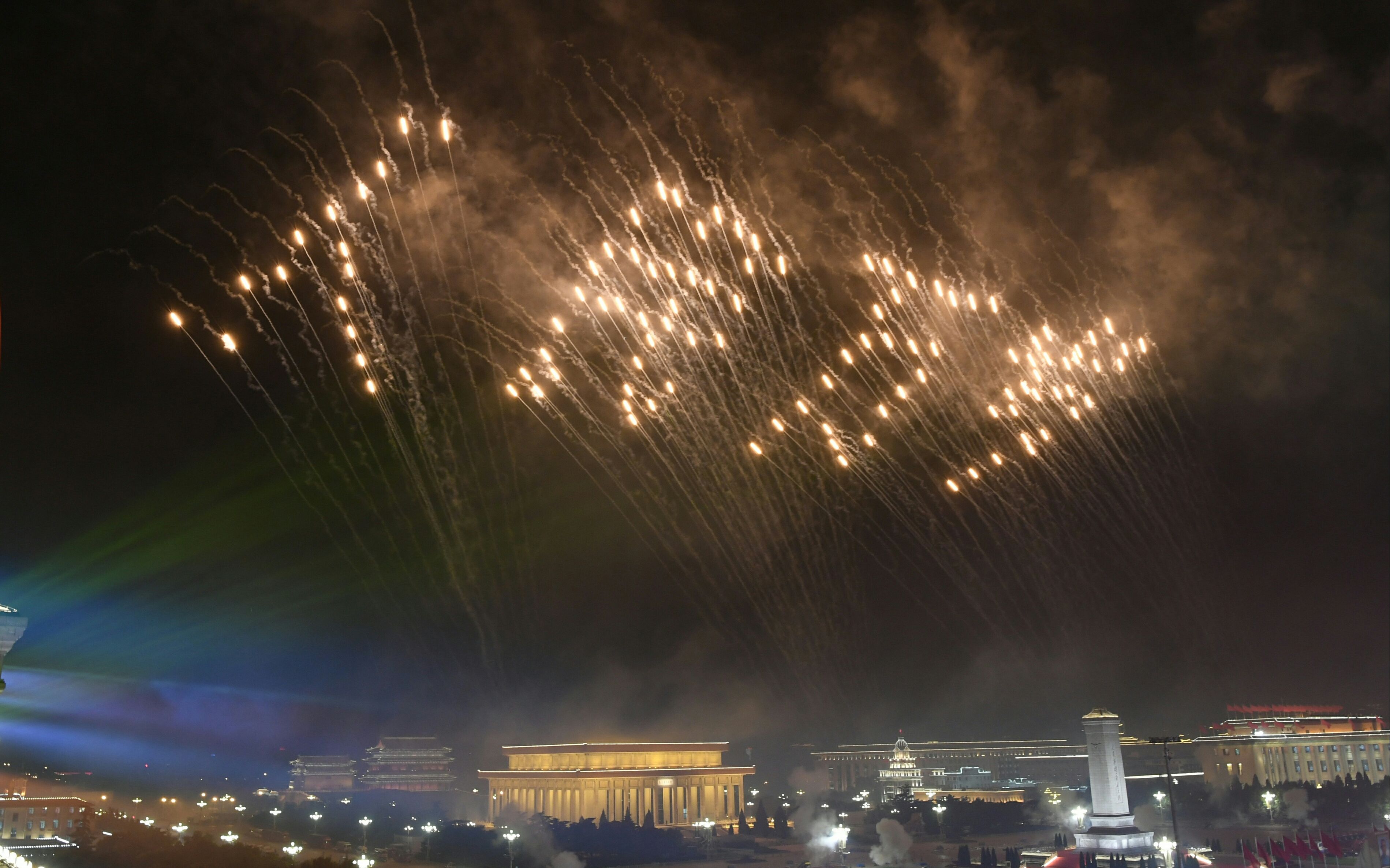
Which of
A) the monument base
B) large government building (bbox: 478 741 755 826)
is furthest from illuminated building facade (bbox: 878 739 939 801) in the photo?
the monument base

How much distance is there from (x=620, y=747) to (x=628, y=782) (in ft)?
12.2

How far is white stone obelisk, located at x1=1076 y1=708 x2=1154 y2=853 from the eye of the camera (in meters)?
63.1

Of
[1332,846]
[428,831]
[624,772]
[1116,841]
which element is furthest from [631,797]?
[1332,846]

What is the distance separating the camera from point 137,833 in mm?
62000

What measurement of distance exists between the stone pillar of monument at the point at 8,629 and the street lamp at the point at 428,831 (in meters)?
31.7

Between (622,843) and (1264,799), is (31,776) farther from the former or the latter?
(1264,799)

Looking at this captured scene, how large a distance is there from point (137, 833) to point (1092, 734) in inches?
2633

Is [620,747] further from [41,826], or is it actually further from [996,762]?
[996,762]

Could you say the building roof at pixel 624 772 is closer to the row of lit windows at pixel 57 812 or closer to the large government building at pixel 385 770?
the large government building at pixel 385 770

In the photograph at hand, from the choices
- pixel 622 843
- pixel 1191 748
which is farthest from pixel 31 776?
pixel 1191 748

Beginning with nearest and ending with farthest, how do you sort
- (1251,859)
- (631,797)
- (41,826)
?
(1251,859), (41,826), (631,797)

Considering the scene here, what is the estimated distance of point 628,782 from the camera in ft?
330

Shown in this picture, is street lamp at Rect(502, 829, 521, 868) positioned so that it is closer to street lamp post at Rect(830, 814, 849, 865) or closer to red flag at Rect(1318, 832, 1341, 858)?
street lamp post at Rect(830, 814, 849, 865)

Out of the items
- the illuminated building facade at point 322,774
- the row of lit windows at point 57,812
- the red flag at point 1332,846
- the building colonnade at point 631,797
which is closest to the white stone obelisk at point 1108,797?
the red flag at point 1332,846
